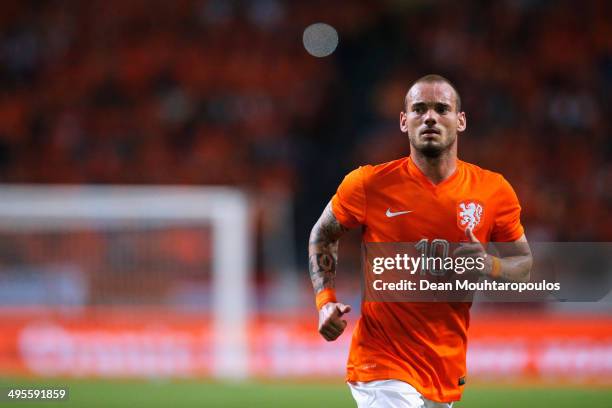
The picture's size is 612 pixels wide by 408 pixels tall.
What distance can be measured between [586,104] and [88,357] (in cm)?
815

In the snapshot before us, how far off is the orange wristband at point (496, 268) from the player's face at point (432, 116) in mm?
539

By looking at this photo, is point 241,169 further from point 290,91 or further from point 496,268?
point 496,268

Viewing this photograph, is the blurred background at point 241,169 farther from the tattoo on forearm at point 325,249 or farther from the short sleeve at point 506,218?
the short sleeve at point 506,218

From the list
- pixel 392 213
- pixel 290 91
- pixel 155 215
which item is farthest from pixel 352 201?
pixel 290 91

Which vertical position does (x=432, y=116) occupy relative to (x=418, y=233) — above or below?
above

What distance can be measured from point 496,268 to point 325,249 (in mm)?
792

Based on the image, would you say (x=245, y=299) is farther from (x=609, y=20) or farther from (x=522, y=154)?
(x=609, y=20)

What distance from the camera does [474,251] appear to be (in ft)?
13.9

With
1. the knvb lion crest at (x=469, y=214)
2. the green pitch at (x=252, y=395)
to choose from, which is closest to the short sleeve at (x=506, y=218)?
the knvb lion crest at (x=469, y=214)

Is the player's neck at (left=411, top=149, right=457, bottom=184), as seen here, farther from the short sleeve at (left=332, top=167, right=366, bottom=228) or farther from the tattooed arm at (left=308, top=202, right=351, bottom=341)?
the tattooed arm at (left=308, top=202, right=351, bottom=341)

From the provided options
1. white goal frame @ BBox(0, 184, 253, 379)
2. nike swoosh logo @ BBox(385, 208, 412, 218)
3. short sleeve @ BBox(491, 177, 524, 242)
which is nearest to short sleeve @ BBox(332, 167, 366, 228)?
nike swoosh logo @ BBox(385, 208, 412, 218)

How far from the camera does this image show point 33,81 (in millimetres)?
16578

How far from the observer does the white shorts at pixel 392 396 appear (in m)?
4.22

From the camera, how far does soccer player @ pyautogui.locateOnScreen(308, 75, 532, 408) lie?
4328 millimetres
